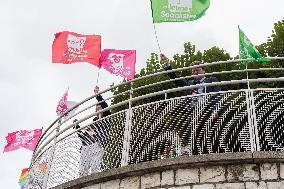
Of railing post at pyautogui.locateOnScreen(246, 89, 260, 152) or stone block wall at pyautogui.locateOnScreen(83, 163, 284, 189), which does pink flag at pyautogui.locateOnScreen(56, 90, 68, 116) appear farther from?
railing post at pyautogui.locateOnScreen(246, 89, 260, 152)

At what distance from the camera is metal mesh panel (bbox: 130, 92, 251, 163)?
7.56 metres

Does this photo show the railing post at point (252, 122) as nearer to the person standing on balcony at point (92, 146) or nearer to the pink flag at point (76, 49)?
the person standing on balcony at point (92, 146)

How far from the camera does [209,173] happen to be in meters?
6.97

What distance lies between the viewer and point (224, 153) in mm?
6918

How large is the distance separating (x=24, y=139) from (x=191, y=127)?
706cm

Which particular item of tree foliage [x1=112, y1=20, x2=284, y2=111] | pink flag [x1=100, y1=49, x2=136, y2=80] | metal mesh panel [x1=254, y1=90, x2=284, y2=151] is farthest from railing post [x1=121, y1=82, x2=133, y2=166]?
tree foliage [x1=112, y1=20, x2=284, y2=111]

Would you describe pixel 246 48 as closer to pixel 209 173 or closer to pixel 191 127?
pixel 191 127

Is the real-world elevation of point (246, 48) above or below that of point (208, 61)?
below

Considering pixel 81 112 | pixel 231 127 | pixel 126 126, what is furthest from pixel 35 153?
pixel 231 127

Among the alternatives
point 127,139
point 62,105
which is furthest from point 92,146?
point 62,105

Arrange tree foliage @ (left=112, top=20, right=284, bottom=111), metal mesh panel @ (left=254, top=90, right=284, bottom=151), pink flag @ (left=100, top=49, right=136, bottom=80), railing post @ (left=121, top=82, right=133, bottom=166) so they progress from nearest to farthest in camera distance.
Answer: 1. metal mesh panel @ (left=254, top=90, right=284, bottom=151)
2. railing post @ (left=121, top=82, right=133, bottom=166)
3. pink flag @ (left=100, top=49, right=136, bottom=80)
4. tree foliage @ (left=112, top=20, right=284, bottom=111)

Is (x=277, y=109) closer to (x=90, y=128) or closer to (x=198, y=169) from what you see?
(x=198, y=169)

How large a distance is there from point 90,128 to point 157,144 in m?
1.38

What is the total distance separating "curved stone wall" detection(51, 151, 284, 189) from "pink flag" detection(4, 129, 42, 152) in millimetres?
6434
